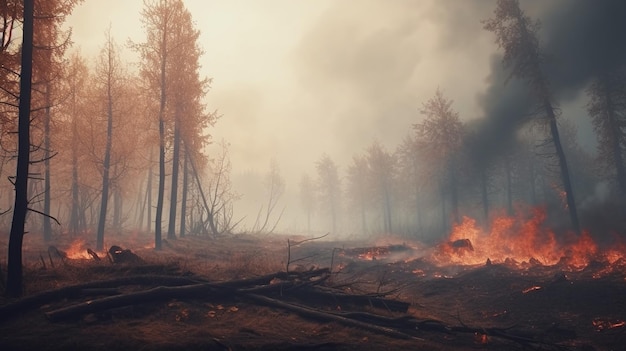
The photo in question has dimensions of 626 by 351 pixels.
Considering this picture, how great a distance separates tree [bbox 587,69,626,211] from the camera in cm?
2927

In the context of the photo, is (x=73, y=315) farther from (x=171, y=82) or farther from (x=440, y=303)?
(x=171, y=82)

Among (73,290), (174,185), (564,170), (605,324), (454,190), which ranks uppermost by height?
(564,170)

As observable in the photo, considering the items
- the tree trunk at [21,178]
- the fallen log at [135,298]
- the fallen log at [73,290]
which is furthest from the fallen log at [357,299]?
the tree trunk at [21,178]

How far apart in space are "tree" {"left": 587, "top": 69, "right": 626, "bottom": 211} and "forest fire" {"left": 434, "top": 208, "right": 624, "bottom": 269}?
54.5 feet

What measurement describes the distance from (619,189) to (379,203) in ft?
95.0

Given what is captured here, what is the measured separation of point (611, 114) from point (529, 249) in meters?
21.9

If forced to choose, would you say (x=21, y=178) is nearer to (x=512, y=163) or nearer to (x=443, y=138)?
(x=443, y=138)

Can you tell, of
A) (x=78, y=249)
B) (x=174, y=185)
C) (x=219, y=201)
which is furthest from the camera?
(x=219, y=201)

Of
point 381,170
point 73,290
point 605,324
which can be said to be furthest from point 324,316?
point 381,170

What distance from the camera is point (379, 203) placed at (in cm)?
5322

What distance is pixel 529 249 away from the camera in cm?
1725

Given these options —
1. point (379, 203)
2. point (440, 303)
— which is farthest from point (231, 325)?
point (379, 203)

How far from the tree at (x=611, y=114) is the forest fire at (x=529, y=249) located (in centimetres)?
1661

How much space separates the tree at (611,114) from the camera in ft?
96.0
